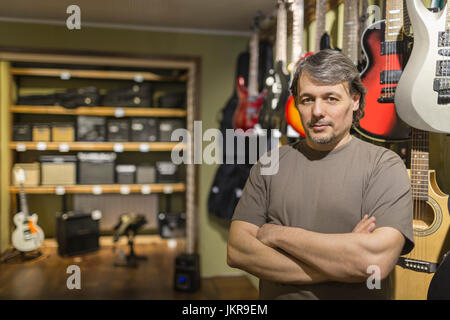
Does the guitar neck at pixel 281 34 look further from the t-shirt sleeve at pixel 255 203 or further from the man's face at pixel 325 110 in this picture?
the t-shirt sleeve at pixel 255 203

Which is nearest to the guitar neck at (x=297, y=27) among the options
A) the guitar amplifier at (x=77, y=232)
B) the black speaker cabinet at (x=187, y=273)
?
the black speaker cabinet at (x=187, y=273)

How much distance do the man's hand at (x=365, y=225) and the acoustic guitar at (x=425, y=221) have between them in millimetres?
361

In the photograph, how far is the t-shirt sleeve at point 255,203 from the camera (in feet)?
3.51

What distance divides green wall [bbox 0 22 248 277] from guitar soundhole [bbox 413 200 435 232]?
1.35 meters

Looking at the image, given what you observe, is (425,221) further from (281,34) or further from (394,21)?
(281,34)

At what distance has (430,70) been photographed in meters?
1.06

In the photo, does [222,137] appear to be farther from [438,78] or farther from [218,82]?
[438,78]

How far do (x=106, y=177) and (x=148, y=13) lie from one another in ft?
7.63

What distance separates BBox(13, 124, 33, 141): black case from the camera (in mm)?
3322

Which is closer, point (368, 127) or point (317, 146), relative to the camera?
point (317, 146)
